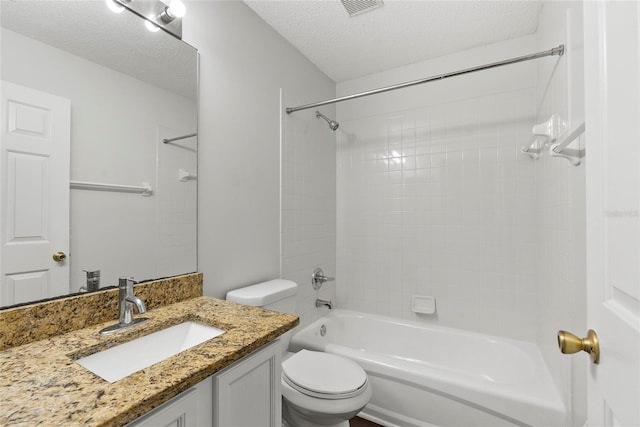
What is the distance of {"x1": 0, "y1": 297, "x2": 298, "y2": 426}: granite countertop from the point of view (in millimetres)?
571

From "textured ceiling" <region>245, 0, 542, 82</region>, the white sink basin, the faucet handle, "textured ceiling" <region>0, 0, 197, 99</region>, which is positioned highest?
"textured ceiling" <region>245, 0, 542, 82</region>

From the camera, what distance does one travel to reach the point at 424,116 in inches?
93.8

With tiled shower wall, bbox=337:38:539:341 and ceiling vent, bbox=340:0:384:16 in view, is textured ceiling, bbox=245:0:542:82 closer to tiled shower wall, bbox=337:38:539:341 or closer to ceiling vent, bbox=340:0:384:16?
ceiling vent, bbox=340:0:384:16

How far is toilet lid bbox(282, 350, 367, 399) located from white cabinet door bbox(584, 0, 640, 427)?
1053 mm

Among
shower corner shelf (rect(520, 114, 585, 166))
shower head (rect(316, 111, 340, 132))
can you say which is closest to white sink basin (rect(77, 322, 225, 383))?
shower corner shelf (rect(520, 114, 585, 166))

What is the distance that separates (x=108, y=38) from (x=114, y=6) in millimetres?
144

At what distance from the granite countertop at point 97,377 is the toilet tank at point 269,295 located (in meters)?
0.42

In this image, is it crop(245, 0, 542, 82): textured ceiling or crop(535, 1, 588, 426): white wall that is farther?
crop(245, 0, 542, 82): textured ceiling

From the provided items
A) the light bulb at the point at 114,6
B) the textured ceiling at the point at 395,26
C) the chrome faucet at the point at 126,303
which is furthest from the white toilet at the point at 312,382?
the textured ceiling at the point at 395,26

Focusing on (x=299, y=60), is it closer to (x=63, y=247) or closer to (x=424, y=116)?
(x=424, y=116)

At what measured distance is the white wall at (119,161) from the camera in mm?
993

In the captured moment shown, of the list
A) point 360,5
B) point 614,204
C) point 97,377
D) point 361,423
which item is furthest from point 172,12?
point 361,423

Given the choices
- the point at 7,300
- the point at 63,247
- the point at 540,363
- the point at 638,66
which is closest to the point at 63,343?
the point at 7,300

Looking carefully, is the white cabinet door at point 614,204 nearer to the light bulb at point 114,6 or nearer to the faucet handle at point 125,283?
the faucet handle at point 125,283
